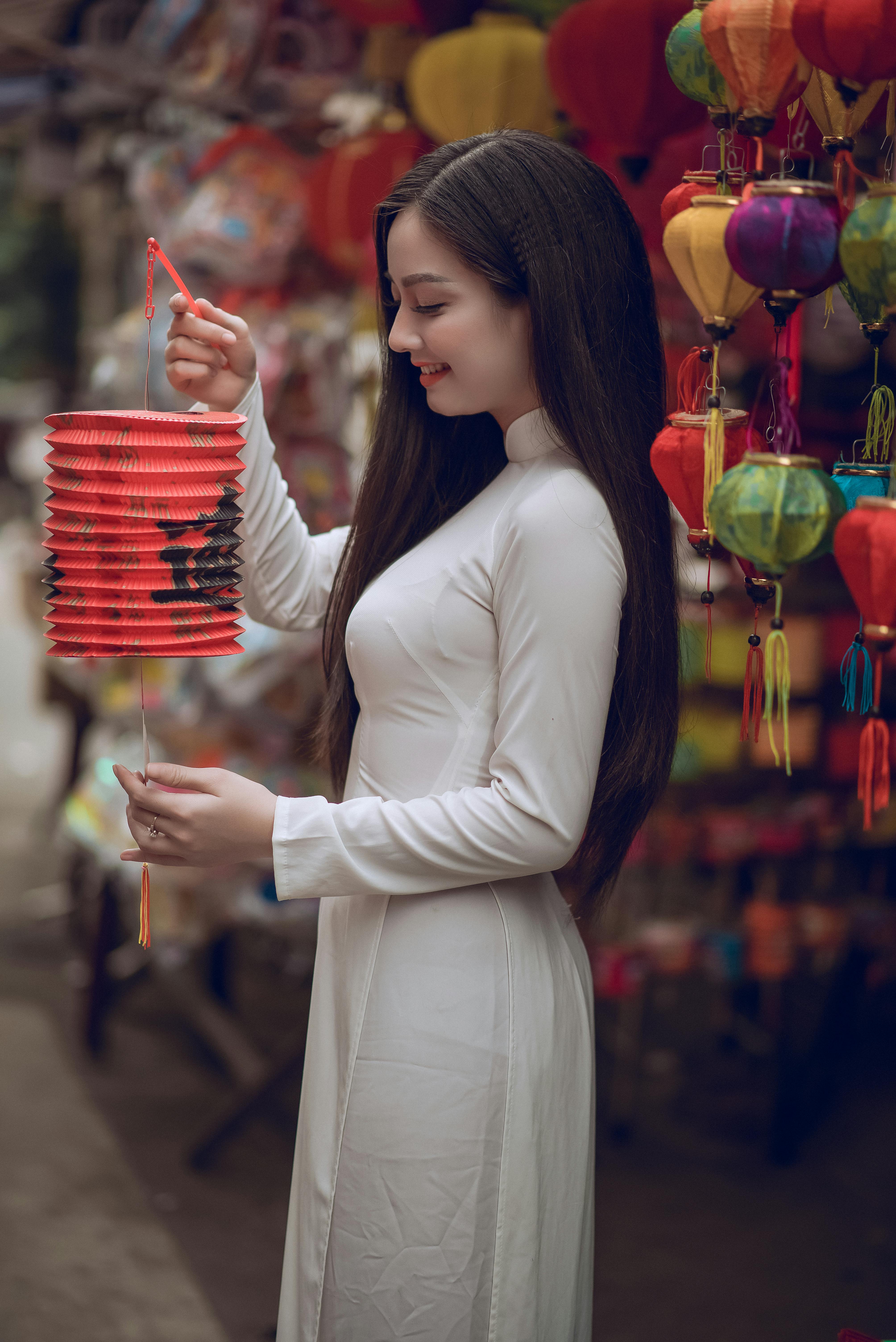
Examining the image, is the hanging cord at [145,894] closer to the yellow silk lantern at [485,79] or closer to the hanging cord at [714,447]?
the hanging cord at [714,447]

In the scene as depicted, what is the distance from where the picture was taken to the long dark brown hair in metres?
1.15

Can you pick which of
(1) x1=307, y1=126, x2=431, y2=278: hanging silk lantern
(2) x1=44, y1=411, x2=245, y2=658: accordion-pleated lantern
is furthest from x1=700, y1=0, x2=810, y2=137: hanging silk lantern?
(1) x1=307, y1=126, x2=431, y2=278: hanging silk lantern

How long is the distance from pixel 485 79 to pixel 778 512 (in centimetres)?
149

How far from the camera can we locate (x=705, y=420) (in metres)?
1.09

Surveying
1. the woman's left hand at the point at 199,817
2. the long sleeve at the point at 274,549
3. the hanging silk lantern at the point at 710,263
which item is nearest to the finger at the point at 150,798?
the woman's left hand at the point at 199,817

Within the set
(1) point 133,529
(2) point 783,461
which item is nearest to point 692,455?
(2) point 783,461

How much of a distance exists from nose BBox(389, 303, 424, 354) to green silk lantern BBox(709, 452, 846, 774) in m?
0.35

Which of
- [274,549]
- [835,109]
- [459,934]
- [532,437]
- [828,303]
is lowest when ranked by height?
[459,934]

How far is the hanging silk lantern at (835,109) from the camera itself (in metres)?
1.01

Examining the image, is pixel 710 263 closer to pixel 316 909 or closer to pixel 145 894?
pixel 145 894

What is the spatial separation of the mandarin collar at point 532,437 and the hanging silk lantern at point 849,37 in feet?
1.29

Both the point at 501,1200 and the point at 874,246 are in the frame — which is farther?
the point at 501,1200

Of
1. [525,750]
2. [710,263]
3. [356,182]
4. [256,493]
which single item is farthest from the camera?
[356,182]

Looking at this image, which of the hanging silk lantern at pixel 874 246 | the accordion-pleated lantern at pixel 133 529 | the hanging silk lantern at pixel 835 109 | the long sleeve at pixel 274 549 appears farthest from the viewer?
the long sleeve at pixel 274 549
